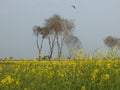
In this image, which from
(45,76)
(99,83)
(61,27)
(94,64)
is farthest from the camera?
(61,27)

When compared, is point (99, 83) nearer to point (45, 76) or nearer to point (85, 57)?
point (45, 76)

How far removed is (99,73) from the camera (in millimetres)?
9102

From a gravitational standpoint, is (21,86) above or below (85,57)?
below

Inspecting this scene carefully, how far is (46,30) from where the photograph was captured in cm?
6100

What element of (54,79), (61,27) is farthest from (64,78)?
(61,27)

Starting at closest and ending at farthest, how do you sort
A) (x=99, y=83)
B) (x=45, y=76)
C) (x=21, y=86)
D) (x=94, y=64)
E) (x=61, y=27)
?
(x=99, y=83) → (x=21, y=86) → (x=45, y=76) → (x=94, y=64) → (x=61, y=27)

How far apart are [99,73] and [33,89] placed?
1949mm

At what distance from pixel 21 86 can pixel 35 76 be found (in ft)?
3.49

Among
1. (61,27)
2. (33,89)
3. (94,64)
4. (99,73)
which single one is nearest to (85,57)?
(94,64)

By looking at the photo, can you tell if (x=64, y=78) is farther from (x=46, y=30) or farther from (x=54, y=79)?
(x=46, y=30)

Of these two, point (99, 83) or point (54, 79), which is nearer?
point (99, 83)

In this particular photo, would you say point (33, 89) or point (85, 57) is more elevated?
point (85, 57)

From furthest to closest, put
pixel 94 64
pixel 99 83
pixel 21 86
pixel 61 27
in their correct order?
pixel 61 27
pixel 94 64
pixel 21 86
pixel 99 83

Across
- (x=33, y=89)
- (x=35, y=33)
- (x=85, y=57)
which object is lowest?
(x=33, y=89)
